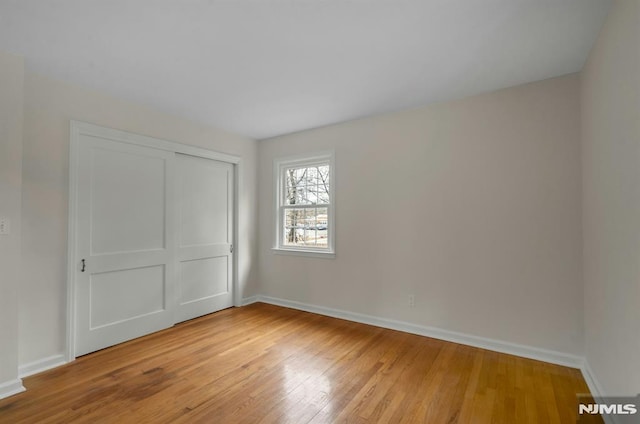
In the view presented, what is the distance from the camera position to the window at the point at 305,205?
13.2 feet

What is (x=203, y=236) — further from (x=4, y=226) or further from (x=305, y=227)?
(x=4, y=226)

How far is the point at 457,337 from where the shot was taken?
9.91ft

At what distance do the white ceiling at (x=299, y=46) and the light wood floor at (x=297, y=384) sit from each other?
2.54 metres

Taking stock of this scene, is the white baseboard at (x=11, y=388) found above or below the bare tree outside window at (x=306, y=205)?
below

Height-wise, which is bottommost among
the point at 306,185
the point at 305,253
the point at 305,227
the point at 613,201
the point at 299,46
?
the point at 305,253

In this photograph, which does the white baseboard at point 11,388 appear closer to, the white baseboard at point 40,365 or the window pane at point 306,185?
the white baseboard at point 40,365

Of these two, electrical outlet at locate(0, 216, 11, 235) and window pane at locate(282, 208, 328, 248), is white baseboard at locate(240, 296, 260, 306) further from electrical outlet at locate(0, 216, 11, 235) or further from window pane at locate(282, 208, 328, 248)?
electrical outlet at locate(0, 216, 11, 235)

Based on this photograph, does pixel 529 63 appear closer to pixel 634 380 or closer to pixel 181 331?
pixel 634 380

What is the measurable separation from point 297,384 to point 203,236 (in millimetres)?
2391

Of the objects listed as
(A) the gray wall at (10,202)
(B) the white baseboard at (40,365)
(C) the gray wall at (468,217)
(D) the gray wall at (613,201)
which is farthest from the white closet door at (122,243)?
(D) the gray wall at (613,201)

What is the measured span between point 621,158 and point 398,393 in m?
2.05

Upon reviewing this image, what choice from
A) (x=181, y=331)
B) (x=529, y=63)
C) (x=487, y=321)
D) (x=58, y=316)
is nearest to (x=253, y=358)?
(x=181, y=331)

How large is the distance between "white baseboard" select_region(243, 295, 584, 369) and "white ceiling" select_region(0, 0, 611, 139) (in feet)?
8.09

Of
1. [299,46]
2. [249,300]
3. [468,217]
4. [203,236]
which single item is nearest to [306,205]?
[203,236]
